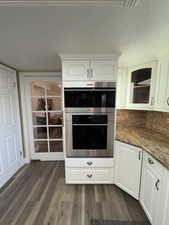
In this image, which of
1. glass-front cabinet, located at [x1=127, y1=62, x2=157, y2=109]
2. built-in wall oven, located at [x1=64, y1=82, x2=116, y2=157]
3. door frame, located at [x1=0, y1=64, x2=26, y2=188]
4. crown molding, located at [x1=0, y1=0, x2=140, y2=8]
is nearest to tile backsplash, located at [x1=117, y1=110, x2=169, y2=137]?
glass-front cabinet, located at [x1=127, y1=62, x2=157, y2=109]

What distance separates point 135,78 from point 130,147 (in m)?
1.28

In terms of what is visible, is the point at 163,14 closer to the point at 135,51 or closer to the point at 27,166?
the point at 135,51

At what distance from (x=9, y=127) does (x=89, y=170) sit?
1751 mm

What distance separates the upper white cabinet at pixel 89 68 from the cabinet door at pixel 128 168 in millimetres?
1105

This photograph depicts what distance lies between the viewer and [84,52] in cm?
167

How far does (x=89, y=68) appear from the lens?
1775mm

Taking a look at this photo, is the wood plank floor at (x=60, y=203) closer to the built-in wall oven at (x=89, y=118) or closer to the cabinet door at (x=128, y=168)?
the cabinet door at (x=128, y=168)

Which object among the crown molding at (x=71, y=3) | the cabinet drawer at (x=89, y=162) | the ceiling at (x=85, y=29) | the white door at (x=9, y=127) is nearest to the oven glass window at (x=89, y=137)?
the cabinet drawer at (x=89, y=162)

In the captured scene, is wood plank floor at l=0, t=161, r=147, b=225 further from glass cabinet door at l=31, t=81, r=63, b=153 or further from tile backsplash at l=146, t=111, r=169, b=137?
tile backsplash at l=146, t=111, r=169, b=137

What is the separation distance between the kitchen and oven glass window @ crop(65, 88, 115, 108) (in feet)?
0.05

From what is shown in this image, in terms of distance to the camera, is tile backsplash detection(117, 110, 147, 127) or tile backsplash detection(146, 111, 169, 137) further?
tile backsplash detection(117, 110, 147, 127)

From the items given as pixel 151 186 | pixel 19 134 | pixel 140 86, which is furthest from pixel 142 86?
pixel 19 134

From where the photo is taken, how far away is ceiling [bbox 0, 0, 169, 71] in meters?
0.87

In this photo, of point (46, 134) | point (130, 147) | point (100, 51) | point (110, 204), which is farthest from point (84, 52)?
point (110, 204)
